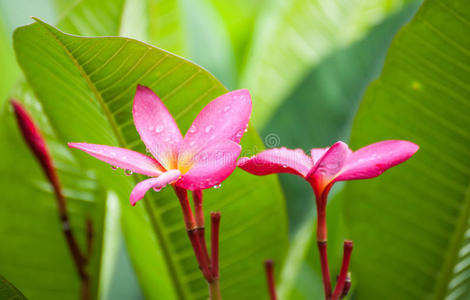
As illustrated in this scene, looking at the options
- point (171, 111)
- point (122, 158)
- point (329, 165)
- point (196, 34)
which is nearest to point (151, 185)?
point (122, 158)

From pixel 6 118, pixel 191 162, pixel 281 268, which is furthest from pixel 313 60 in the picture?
pixel 191 162

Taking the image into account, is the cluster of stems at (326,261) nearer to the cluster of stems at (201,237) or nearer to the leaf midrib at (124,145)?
the cluster of stems at (201,237)

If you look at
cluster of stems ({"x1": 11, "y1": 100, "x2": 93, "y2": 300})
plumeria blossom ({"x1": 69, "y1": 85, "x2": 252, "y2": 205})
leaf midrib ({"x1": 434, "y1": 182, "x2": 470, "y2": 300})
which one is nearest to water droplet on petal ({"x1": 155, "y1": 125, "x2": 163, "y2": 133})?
plumeria blossom ({"x1": 69, "y1": 85, "x2": 252, "y2": 205})

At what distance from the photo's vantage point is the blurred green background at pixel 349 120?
25.9 inches

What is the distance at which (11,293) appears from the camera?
50cm

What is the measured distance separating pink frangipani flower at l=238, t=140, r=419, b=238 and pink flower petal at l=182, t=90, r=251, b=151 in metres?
0.03

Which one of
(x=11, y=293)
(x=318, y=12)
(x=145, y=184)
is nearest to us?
(x=145, y=184)

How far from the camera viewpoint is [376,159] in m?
0.42

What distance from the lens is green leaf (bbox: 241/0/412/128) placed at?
107cm

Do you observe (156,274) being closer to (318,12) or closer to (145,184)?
(145,184)

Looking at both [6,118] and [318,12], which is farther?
[318,12]

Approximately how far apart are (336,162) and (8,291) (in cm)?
33

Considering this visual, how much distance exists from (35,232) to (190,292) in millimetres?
268

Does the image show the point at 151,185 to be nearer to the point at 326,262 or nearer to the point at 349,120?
the point at 326,262
